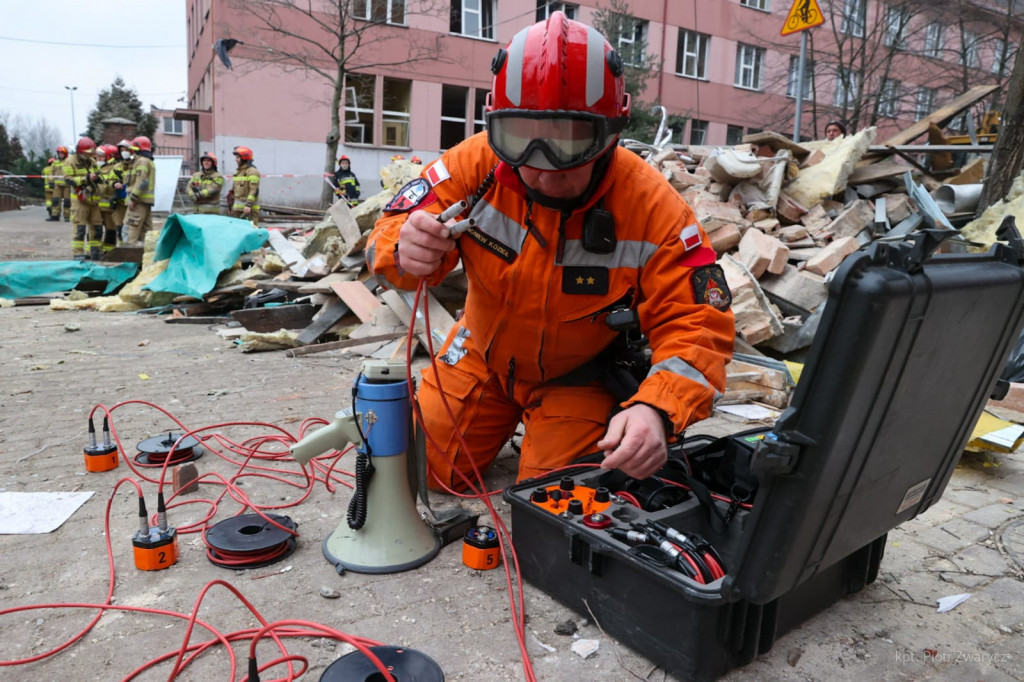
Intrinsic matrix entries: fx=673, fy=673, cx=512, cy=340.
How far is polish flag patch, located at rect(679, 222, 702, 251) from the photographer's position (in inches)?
89.7

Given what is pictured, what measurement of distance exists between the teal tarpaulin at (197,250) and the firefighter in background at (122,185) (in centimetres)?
447

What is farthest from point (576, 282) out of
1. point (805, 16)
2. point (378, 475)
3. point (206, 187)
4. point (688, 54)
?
point (688, 54)

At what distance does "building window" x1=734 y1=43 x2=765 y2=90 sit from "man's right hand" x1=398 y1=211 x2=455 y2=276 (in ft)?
92.6

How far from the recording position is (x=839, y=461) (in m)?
1.38

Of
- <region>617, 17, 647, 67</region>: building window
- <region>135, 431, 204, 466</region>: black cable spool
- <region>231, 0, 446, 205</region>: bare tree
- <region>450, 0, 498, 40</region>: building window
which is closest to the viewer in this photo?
<region>135, 431, 204, 466</region>: black cable spool

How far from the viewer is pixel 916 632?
1996 millimetres

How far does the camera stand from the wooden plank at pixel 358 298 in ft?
20.2

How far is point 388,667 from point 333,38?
22.5m

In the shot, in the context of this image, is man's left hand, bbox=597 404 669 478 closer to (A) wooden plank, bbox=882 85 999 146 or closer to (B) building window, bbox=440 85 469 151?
(A) wooden plank, bbox=882 85 999 146

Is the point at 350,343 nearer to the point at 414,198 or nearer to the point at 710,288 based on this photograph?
the point at 414,198

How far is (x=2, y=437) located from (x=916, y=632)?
4172 mm

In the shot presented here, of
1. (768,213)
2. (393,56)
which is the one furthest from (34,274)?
(393,56)

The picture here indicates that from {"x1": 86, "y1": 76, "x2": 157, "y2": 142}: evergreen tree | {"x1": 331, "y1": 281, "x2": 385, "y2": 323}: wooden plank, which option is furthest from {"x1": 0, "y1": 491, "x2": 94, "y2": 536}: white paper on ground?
{"x1": 86, "y1": 76, "x2": 157, "y2": 142}: evergreen tree

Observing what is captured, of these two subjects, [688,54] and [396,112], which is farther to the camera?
[688,54]
